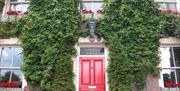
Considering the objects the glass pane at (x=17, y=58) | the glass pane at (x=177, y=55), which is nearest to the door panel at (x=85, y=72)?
the glass pane at (x=17, y=58)

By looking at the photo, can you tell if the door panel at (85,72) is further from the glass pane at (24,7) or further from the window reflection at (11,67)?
the glass pane at (24,7)

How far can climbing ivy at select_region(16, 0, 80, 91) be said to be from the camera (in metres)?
9.91

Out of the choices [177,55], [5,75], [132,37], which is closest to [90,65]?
[132,37]

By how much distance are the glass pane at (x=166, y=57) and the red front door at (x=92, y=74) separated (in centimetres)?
219

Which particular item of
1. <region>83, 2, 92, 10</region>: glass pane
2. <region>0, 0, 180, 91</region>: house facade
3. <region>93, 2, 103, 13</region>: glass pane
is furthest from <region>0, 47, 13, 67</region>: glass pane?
<region>93, 2, 103, 13</region>: glass pane

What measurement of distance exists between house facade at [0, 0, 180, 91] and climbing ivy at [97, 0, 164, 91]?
13.4 inches

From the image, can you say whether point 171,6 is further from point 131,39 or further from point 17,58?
point 17,58

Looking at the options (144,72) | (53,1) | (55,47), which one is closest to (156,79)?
(144,72)

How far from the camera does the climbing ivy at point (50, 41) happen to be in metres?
9.91

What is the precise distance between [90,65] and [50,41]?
168 centimetres

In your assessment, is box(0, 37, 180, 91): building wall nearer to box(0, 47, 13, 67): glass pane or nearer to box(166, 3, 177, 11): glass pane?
box(0, 47, 13, 67): glass pane

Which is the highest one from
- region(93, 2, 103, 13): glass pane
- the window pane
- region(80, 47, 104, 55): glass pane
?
region(93, 2, 103, 13): glass pane

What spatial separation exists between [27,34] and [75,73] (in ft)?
7.42

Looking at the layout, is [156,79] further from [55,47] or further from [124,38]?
[55,47]
